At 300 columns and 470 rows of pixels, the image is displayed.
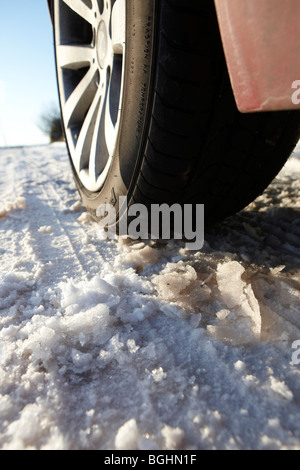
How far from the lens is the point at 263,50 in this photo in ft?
2.18

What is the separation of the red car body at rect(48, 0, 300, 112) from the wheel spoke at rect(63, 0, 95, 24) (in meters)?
0.96

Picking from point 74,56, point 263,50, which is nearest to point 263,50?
point 263,50

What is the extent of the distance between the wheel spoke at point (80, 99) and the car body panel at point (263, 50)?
988 mm

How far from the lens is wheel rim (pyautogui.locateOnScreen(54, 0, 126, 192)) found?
125 cm

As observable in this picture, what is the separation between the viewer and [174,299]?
38.5 inches

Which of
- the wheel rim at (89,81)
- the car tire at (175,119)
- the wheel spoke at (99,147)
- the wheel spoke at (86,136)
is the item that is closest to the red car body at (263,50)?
the car tire at (175,119)

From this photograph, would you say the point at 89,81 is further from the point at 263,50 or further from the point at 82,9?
the point at 263,50

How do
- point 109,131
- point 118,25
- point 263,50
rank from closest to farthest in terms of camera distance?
point 263,50, point 118,25, point 109,131

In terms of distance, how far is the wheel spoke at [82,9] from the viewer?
55.6 inches

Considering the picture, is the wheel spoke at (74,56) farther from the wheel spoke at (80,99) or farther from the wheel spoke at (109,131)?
the wheel spoke at (109,131)

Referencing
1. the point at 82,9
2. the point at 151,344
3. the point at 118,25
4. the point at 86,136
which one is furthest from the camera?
the point at 86,136

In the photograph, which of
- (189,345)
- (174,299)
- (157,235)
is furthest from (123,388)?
(157,235)

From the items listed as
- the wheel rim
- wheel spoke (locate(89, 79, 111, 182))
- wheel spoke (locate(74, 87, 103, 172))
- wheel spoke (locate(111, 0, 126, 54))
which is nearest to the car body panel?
wheel spoke (locate(111, 0, 126, 54))

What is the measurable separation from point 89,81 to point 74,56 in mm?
195
